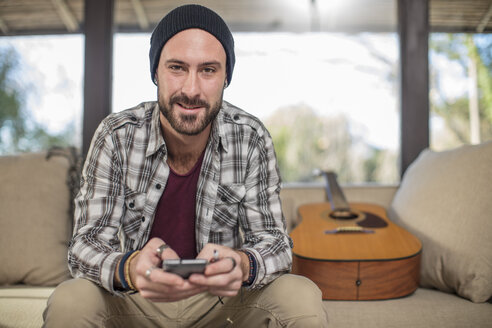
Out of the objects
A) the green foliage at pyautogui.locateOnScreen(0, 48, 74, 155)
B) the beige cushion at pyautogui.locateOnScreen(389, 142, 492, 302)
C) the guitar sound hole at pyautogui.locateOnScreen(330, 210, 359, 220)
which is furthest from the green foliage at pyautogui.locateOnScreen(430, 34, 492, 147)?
the green foliage at pyautogui.locateOnScreen(0, 48, 74, 155)

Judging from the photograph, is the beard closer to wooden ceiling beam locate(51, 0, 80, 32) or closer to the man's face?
the man's face

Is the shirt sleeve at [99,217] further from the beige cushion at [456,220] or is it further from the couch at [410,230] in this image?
the beige cushion at [456,220]

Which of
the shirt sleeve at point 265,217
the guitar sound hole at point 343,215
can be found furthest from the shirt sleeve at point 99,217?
the guitar sound hole at point 343,215

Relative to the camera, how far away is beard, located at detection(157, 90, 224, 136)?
1.40m

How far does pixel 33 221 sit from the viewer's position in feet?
6.06

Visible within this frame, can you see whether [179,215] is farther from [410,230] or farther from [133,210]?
[410,230]

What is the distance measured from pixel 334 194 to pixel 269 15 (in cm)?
128

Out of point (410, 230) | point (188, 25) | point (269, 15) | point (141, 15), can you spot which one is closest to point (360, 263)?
point (410, 230)

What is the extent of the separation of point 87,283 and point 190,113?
0.60 metres

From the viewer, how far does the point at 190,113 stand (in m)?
1.40

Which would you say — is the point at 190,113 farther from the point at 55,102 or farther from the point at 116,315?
the point at 55,102

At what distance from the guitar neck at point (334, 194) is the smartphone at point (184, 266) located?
1261 millimetres

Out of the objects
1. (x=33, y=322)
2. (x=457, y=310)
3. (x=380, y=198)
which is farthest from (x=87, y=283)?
(x=380, y=198)

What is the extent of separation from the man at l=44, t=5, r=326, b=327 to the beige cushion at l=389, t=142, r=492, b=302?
2.39 ft
